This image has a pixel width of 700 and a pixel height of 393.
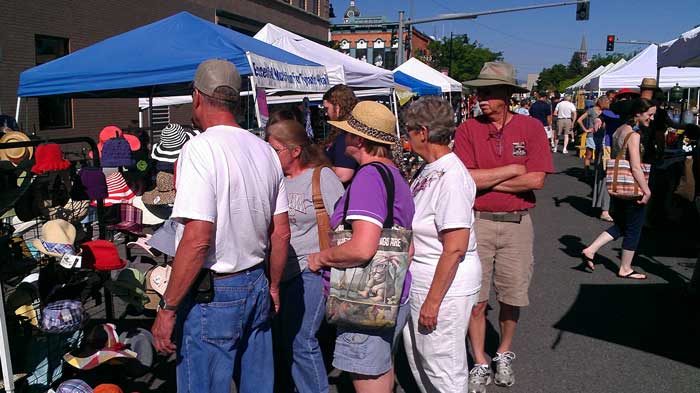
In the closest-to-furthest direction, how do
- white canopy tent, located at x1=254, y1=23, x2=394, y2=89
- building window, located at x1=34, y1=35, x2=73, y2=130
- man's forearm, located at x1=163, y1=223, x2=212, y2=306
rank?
man's forearm, located at x1=163, y1=223, x2=212, y2=306 < white canopy tent, located at x1=254, y1=23, x2=394, y2=89 < building window, located at x1=34, y1=35, x2=73, y2=130

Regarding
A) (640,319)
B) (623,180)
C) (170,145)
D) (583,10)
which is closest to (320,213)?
(170,145)

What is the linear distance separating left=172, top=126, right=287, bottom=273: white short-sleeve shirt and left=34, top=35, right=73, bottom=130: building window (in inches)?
527

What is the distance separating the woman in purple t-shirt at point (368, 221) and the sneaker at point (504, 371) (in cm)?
138

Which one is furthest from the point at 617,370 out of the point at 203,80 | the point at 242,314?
the point at 203,80

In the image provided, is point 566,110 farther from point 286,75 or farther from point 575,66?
point 575,66

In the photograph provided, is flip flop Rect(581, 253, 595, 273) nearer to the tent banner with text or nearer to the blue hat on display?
the tent banner with text

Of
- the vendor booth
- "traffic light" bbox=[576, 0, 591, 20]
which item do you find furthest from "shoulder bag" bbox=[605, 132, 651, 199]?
"traffic light" bbox=[576, 0, 591, 20]

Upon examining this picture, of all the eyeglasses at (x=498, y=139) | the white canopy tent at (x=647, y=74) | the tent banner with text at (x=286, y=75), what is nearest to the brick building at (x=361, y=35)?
the white canopy tent at (x=647, y=74)

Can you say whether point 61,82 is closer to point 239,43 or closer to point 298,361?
point 239,43

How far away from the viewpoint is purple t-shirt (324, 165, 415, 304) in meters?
2.55

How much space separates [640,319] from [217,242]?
422 centimetres

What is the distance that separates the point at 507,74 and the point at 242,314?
87.4 inches

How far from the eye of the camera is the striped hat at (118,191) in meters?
4.90

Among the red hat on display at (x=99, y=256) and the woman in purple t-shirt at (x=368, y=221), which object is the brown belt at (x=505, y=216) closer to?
the woman in purple t-shirt at (x=368, y=221)
